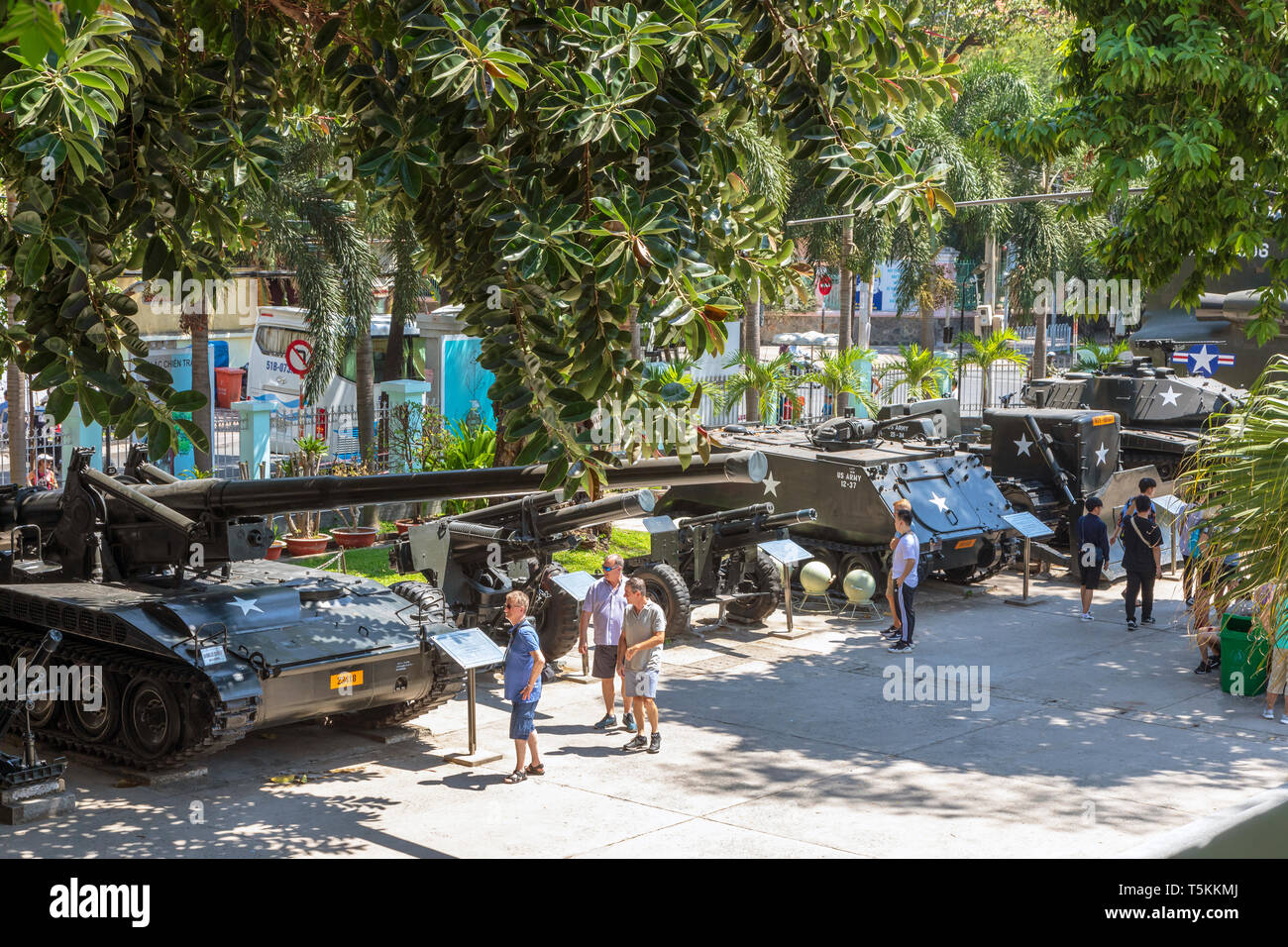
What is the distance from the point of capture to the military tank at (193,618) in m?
10.0

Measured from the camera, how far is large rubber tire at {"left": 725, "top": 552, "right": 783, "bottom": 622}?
51.6ft

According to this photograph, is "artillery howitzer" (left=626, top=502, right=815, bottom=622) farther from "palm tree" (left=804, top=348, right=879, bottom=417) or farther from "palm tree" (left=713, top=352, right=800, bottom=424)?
"palm tree" (left=804, top=348, right=879, bottom=417)

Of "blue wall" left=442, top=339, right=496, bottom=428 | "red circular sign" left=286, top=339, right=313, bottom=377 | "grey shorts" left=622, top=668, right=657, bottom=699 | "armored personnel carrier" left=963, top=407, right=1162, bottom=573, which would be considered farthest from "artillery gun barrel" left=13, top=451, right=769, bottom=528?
"blue wall" left=442, top=339, right=496, bottom=428

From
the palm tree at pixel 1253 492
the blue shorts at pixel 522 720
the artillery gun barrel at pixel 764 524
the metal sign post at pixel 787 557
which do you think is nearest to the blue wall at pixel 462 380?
the artillery gun barrel at pixel 764 524

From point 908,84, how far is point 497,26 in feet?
8.93

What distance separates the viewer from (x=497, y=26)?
7.53m

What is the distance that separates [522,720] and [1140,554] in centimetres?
794

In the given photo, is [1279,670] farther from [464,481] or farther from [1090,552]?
[1090,552]

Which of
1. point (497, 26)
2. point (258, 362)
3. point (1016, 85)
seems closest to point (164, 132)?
point (497, 26)

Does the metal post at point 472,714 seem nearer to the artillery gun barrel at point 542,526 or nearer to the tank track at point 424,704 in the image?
the tank track at point 424,704

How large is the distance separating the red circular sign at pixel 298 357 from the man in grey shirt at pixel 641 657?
11619 mm

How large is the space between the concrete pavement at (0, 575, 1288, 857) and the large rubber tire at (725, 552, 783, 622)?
1.37m

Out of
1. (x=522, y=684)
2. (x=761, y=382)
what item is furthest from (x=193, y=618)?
(x=761, y=382)

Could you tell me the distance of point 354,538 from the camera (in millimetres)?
18797
